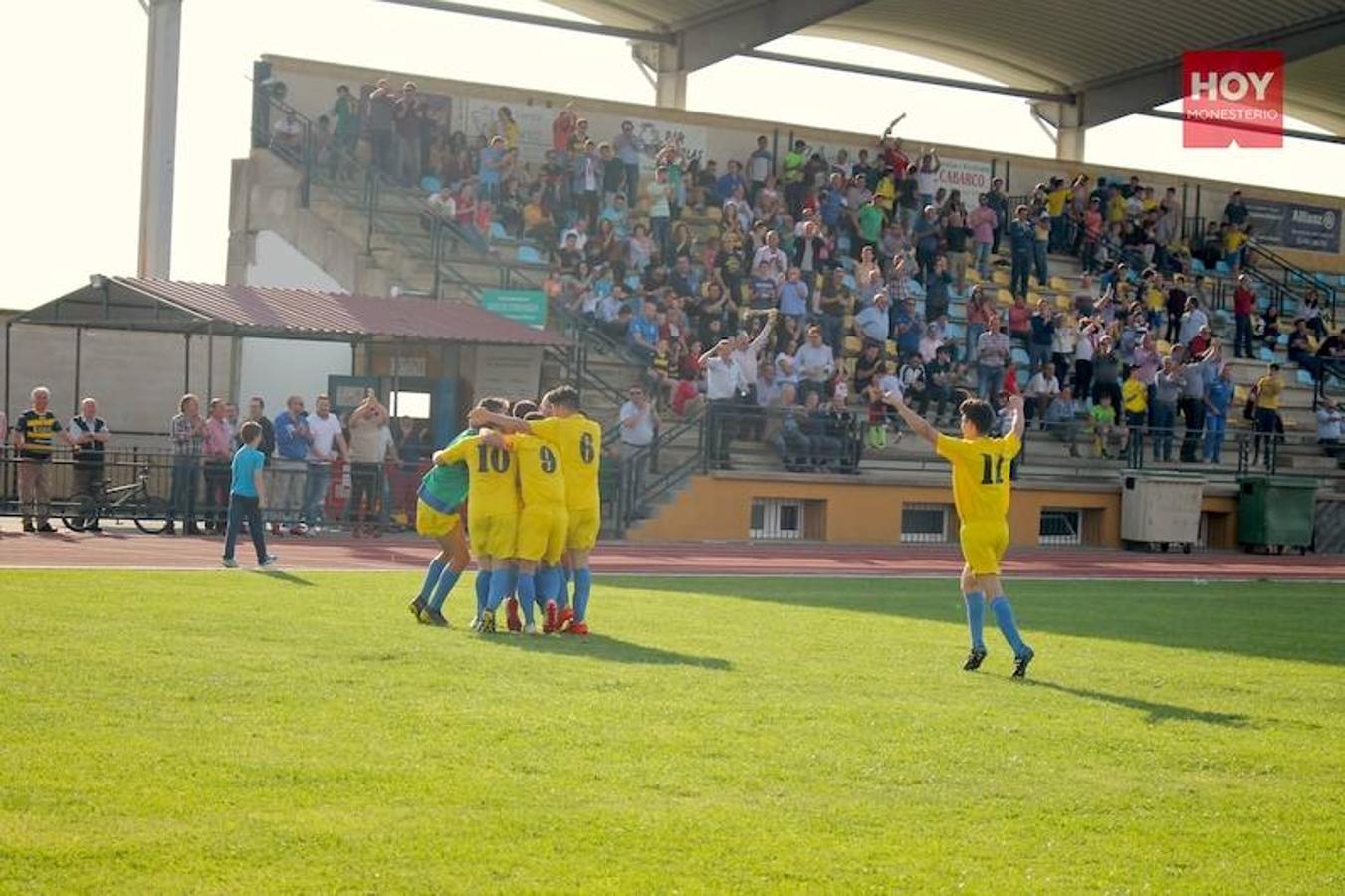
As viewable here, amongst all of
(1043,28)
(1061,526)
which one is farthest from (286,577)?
(1043,28)

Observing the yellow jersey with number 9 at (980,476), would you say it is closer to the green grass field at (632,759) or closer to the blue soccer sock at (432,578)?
the green grass field at (632,759)

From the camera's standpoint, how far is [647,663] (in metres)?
14.8

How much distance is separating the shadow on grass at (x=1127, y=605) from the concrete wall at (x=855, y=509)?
20.5 ft

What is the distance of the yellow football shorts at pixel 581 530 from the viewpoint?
16953 millimetres

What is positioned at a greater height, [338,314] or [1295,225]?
[1295,225]

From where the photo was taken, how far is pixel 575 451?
1681 cm

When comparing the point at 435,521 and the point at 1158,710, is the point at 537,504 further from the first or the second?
the point at 1158,710

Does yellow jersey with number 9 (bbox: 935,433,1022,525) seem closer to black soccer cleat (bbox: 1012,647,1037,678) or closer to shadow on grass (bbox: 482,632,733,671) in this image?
black soccer cleat (bbox: 1012,647,1037,678)

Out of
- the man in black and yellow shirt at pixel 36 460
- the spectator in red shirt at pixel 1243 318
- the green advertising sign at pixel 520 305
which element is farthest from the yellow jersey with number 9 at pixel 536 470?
the spectator in red shirt at pixel 1243 318

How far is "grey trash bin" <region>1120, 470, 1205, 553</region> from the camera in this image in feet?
120

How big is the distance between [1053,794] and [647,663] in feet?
16.6

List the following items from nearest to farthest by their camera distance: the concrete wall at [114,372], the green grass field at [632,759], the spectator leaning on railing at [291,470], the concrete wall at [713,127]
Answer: the green grass field at [632,759]
the spectator leaning on railing at [291,470]
the concrete wall at [114,372]
the concrete wall at [713,127]

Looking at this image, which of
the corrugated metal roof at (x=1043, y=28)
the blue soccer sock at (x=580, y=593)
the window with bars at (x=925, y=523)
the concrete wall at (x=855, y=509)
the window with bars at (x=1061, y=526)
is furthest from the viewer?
the corrugated metal roof at (x=1043, y=28)

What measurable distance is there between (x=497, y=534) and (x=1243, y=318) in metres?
29.7
